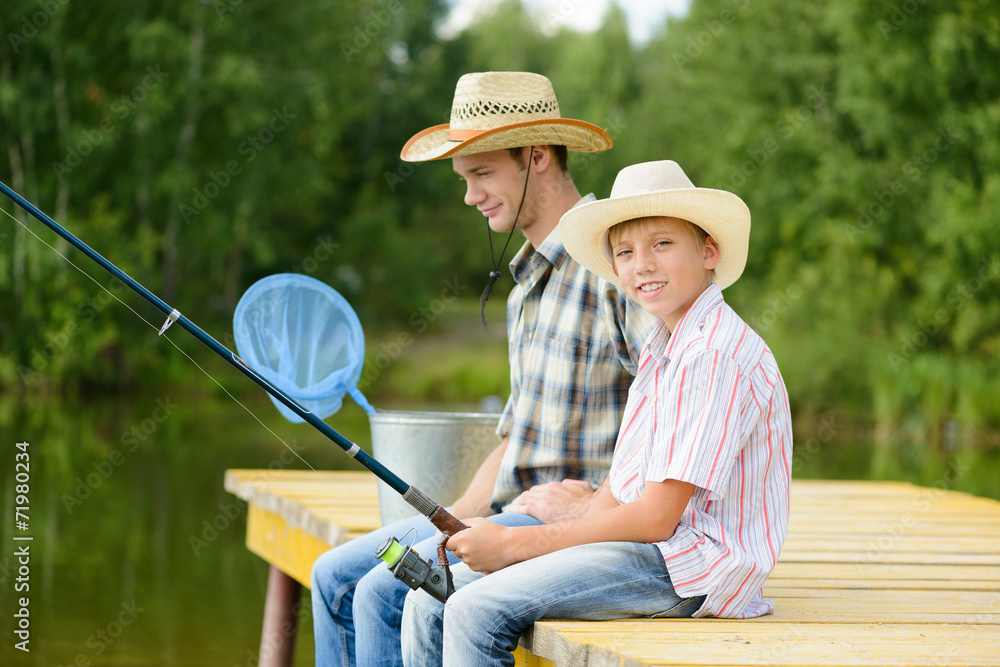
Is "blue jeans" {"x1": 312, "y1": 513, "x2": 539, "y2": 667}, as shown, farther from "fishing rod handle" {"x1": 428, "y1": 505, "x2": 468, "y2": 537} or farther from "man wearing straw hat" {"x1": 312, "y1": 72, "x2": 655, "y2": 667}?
"fishing rod handle" {"x1": 428, "y1": 505, "x2": 468, "y2": 537}

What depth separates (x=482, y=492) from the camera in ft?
8.15

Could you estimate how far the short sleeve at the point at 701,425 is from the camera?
1822mm

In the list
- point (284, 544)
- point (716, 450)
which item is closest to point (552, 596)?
point (716, 450)

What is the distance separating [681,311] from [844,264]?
44.6 feet

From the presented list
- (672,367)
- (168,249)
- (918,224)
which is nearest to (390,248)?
(168,249)

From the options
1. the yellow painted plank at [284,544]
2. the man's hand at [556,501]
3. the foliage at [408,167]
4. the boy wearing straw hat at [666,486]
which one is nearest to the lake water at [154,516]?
the yellow painted plank at [284,544]

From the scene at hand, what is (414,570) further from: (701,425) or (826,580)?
(826,580)

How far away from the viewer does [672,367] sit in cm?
192

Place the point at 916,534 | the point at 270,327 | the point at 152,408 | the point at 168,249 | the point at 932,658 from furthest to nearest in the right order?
1. the point at 168,249
2. the point at 152,408
3. the point at 916,534
4. the point at 270,327
5. the point at 932,658

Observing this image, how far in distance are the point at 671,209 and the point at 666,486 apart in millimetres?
462

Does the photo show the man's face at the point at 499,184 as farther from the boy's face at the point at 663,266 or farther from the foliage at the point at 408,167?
the foliage at the point at 408,167

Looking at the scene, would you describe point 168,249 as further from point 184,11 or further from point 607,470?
point 607,470

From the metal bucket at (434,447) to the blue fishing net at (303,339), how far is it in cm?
10

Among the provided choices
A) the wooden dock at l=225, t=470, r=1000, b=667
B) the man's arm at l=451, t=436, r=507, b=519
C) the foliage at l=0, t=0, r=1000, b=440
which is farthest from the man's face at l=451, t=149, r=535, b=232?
the foliage at l=0, t=0, r=1000, b=440
